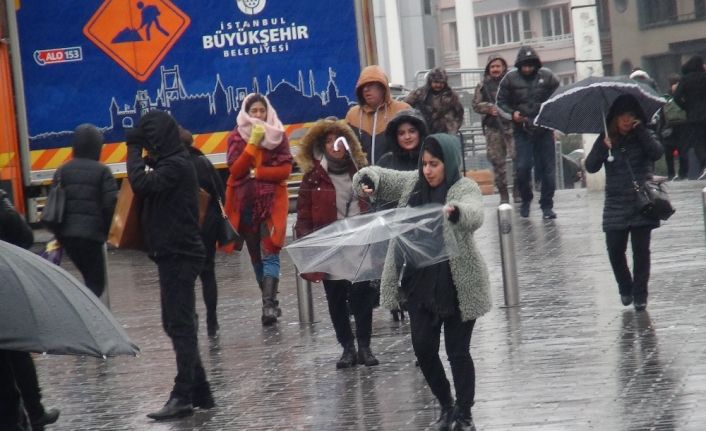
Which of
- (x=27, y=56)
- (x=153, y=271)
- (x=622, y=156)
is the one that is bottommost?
(x=153, y=271)

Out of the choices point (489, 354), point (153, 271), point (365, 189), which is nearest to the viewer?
point (365, 189)

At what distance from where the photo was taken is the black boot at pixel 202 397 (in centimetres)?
908

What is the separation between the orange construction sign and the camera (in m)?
19.5

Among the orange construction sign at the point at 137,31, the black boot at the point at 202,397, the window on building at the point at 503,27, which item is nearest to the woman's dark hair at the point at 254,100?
the black boot at the point at 202,397

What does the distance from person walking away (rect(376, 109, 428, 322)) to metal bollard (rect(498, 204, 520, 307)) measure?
2845 millimetres

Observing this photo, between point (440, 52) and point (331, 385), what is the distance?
62882 millimetres

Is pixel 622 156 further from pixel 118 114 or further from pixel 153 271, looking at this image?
pixel 118 114

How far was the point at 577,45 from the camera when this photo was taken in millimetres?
21812

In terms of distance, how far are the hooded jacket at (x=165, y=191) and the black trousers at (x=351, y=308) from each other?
4.85 ft

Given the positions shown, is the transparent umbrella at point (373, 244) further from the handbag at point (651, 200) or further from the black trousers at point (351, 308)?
the handbag at point (651, 200)

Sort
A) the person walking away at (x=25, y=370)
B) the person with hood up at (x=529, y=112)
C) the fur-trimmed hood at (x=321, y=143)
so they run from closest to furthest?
the person walking away at (x=25, y=370)
the fur-trimmed hood at (x=321, y=143)
the person with hood up at (x=529, y=112)

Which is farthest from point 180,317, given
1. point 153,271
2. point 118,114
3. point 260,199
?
point 118,114

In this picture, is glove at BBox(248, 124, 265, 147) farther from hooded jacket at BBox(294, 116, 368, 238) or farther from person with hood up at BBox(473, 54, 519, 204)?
person with hood up at BBox(473, 54, 519, 204)

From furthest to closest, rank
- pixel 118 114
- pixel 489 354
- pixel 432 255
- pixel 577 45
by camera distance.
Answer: pixel 577 45 < pixel 118 114 < pixel 489 354 < pixel 432 255
